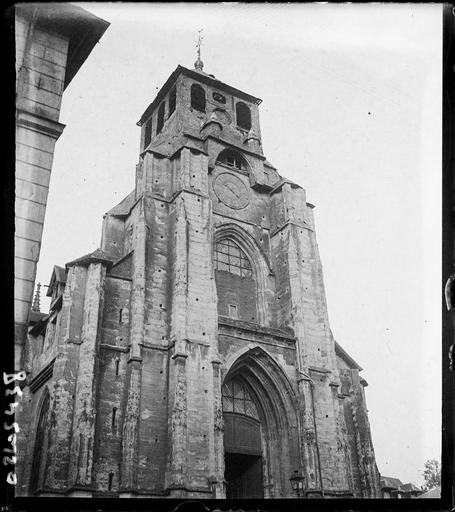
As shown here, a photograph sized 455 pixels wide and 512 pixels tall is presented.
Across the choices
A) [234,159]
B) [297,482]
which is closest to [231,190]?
[234,159]

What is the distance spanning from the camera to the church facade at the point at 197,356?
1532cm

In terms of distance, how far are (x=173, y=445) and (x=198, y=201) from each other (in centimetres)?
864

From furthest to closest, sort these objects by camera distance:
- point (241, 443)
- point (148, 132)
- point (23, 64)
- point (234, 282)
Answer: point (148, 132) < point (234, 282) < point (241, 443) < point (23, 64)

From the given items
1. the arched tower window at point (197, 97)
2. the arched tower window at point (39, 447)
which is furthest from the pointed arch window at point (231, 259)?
the arched tower window at point (197, 97)

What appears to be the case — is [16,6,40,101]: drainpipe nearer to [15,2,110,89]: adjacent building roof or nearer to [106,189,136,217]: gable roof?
[15,2,110,89]: adjacent building roof

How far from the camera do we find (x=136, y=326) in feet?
56.0

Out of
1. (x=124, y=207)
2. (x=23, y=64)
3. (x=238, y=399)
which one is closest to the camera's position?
(x=23, y=64)

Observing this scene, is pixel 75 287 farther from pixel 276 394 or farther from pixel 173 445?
pixel 276 394

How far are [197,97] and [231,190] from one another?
250 inches

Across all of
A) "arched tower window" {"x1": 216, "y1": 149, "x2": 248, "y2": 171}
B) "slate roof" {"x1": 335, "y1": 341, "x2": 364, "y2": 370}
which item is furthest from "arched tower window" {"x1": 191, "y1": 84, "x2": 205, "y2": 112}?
"slate roof" {"x1": 335, "y1": 341, "x2": 364, "y2": 370}

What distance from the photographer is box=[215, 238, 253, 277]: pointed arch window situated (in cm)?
2091

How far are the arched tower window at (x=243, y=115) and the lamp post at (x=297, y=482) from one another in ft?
53.1

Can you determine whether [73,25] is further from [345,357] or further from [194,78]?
[194,78]

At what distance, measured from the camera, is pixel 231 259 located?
69.7ft
